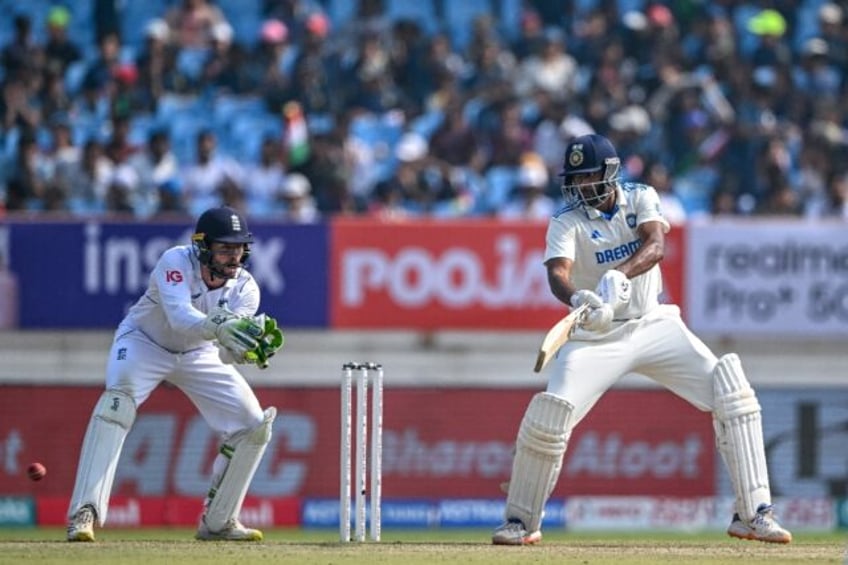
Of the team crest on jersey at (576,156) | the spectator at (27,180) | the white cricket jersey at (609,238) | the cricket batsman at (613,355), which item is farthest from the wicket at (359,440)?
the spectator at (27,180)

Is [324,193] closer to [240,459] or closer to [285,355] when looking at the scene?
[285,355]

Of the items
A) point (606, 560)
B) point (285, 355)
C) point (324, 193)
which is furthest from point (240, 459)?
point (324, 193)

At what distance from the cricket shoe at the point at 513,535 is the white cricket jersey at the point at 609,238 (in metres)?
1.18

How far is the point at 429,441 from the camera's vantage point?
14.3 meters

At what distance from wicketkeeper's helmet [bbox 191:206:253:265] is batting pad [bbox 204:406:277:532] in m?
0.91

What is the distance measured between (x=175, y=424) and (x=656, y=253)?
5.82 meters

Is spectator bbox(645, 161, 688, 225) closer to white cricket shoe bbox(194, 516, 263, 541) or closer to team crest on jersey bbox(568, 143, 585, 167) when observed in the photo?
team crest on jersey bbox(568, 143, 585, 167)

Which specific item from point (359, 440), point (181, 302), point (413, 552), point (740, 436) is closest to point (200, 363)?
point (181, 302)

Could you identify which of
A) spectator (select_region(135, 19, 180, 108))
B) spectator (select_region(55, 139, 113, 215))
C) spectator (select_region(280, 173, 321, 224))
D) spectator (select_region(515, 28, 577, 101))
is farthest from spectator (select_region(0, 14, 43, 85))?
spectator (select_region(515, 28, 577, 101))

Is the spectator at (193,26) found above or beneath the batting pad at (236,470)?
above

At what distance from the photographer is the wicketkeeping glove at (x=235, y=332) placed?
30.6ft

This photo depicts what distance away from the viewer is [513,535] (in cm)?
954

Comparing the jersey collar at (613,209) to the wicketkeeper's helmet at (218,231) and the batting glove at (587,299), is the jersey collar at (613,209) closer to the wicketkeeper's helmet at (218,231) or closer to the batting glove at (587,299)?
the batting glove at (587,299)

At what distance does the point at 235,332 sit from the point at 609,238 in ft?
6.45
